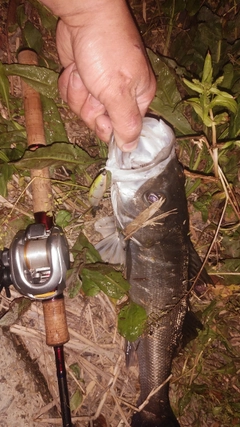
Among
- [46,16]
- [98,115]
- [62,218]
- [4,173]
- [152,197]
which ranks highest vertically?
[46,16]

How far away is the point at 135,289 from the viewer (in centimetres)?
298

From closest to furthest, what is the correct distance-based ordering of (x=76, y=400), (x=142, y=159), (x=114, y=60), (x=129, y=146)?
(x=114, y=60)
(x=129, y=146)
(x=142, y=159)
(x=76, y=400)

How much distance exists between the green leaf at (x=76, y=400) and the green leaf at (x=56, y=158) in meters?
2.11

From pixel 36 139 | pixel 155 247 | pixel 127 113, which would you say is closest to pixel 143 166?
pixel 127 113

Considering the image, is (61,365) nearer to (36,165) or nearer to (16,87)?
(36,165)

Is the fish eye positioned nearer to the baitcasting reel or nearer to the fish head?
the fish head

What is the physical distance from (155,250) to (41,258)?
95cm

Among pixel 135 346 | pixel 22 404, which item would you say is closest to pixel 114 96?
pixel 135 346

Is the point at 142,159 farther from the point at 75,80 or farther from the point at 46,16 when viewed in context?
the point at 46,16

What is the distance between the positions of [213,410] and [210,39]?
365 centimetres

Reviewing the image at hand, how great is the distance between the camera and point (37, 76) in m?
2.73

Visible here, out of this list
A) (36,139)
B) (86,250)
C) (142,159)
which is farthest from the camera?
(86,250)

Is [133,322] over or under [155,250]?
under

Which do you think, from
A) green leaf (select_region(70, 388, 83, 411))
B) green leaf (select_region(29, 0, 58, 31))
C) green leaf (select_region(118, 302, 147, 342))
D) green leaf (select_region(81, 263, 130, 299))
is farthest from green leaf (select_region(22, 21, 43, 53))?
green leaf (select_region(70, 388, 83, 411))
